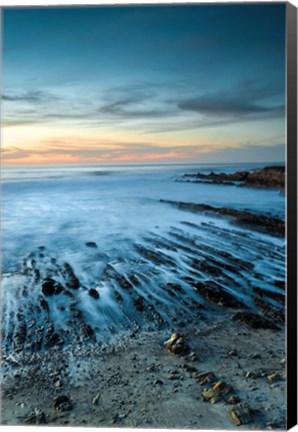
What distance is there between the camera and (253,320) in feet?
12.4

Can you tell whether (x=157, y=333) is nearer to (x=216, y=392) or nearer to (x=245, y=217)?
(x=216, y=392)

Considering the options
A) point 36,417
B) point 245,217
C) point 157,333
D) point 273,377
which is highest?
point 245,217

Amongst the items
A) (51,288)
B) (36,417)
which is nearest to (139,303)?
(51,288)

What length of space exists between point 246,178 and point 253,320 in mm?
937

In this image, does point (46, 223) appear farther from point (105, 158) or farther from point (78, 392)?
point (78, 392)

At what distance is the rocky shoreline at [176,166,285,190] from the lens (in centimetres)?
377

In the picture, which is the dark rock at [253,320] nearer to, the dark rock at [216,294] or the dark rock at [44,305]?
the dark rock at [216,294]

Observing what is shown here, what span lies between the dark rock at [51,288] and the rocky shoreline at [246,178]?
1.08 metres

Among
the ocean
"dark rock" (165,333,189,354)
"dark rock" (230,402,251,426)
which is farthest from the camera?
the ocean

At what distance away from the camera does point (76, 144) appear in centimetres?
395

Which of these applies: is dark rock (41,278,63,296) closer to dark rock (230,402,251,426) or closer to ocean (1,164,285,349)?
ocean (1,164,285,349)

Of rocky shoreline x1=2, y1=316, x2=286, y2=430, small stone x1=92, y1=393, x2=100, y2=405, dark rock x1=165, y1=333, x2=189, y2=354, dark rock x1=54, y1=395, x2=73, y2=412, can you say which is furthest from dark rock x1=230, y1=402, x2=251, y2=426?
dark rock x1=54, y1=395, x2=73, y2=412

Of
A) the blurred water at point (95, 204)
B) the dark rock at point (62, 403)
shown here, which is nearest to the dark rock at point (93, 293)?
the blurred water at point (95, 204)

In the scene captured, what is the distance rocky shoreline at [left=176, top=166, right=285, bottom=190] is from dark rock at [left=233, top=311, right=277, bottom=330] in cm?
84
